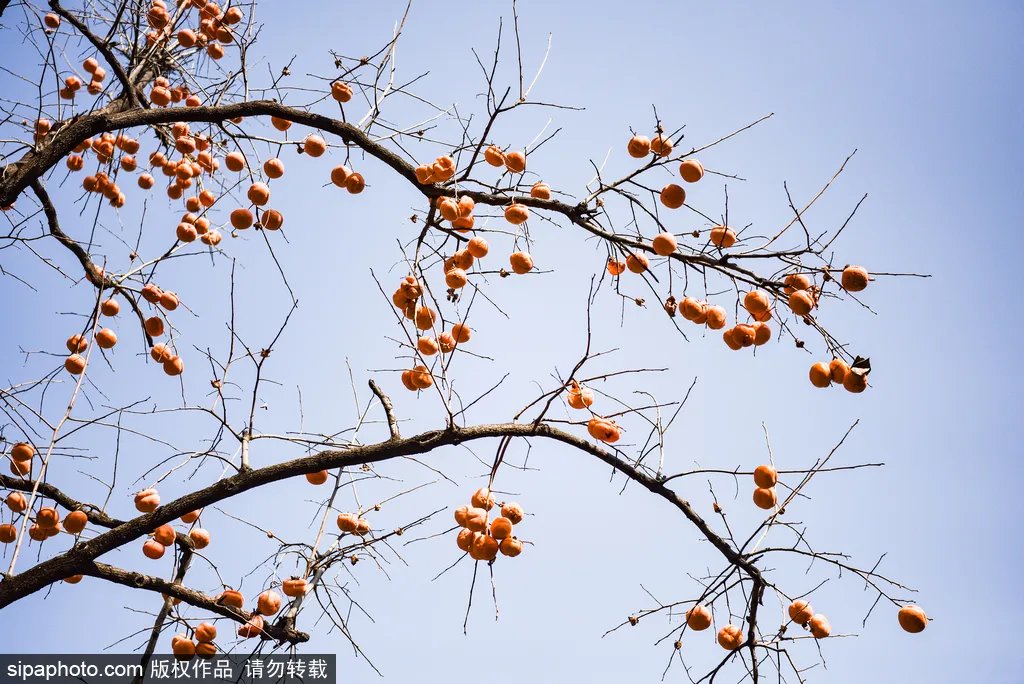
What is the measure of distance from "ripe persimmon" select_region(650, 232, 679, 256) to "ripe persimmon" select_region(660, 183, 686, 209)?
0.61 ft

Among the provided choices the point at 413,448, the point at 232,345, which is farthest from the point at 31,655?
the point at 413,448

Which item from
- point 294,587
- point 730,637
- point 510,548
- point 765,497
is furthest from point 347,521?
point 765,497

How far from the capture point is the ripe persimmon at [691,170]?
3.01 metres

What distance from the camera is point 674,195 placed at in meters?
2.99

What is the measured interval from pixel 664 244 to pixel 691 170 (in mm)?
387

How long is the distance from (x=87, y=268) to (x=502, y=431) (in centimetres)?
259

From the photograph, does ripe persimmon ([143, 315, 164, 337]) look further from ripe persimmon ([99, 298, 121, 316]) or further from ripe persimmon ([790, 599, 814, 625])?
ripe persimmon ([790, 599, 814, 625])

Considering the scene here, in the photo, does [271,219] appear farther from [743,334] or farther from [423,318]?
[743,334]

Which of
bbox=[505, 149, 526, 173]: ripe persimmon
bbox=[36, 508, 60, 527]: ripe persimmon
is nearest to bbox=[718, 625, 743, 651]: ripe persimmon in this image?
bbox=[505, 149, 526, 173]: ripe persimmon

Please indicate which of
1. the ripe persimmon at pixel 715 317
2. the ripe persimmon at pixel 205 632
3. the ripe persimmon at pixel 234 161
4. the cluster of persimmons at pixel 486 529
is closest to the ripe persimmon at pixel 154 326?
the ripe persimmon at pixel 234 161

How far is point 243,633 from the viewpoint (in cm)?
323

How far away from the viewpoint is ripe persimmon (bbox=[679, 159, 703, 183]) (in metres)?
3.01

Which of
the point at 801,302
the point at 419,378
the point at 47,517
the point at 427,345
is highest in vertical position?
the point at 427,345

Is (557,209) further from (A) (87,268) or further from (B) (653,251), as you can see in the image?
(A) (87,268)
